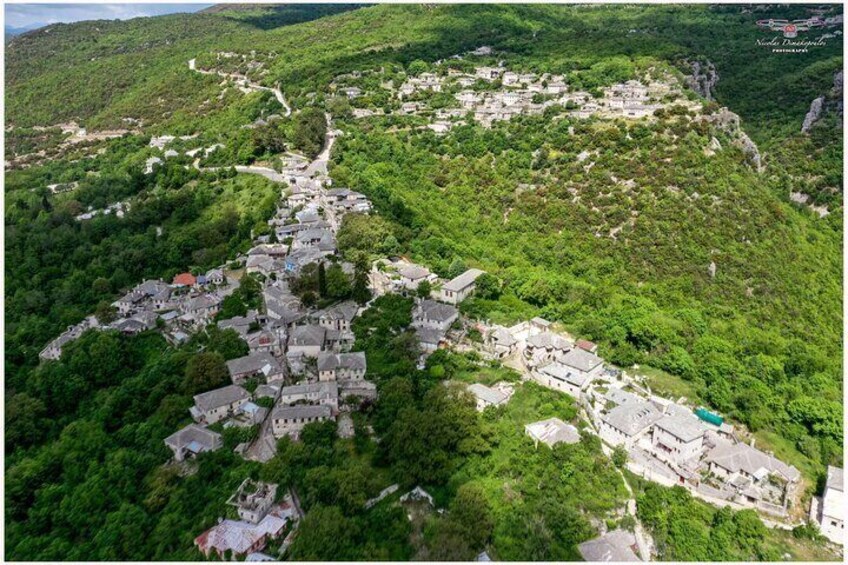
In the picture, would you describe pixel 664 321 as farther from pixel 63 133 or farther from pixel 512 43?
pixel 63 133

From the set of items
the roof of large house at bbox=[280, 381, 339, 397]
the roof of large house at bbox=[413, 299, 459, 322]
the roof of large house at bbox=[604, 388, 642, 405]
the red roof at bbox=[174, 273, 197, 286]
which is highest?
the roof of large house at bbox=[413, 299, 459, 322]

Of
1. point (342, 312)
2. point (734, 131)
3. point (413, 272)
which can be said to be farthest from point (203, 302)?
point (734, 131)

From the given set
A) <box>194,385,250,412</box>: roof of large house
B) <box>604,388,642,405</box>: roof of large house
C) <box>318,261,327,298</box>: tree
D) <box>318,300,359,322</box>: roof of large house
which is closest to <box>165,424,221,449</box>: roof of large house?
<box>194,385,250,412</box>: roof of large house

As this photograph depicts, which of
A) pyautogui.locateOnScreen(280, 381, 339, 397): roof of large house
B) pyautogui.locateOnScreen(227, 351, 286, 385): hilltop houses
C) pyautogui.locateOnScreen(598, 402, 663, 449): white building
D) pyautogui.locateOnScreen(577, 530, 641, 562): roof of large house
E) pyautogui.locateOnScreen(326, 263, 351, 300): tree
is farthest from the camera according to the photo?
pyautogui.locateOnScreen(326, 263, 351, 300): tree

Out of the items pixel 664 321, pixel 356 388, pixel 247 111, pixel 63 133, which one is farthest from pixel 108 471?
pixel 63 133

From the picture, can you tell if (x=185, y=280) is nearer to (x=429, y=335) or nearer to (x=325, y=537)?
(x=429, y=335)

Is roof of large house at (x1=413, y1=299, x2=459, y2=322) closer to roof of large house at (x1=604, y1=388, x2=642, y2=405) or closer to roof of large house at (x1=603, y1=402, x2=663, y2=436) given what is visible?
roof of large house at (x1=604, y1=388, x2=642, y2=405)

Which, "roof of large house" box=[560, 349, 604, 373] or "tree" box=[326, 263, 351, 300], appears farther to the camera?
Answer: "tree" box=[326, 263, 351, 300]

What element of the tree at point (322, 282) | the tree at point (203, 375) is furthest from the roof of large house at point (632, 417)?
the tree at point (203, 375)
